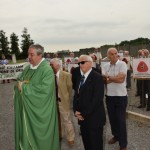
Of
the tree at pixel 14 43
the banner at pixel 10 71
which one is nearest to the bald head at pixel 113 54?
the banner at pixel 10 71

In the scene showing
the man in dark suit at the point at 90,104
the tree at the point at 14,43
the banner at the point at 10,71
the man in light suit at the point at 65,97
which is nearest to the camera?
the man in dark suit at the point at 90,104

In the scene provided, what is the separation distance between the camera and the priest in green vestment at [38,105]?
525cm

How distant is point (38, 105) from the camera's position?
5297mm

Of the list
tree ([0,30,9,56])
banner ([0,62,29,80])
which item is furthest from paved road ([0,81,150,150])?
tree ([0,30,9,56])

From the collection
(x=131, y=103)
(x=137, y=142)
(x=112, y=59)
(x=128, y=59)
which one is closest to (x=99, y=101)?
(x=112, y=59)

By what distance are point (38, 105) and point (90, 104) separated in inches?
34.3

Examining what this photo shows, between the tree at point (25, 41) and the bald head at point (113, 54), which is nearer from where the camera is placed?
the bald head at point (113, 54)

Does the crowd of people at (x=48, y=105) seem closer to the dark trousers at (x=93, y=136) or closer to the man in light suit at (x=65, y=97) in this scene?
the dark trousers at (x=93, y=136)

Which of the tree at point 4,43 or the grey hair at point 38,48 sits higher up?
the tree at point 4,43

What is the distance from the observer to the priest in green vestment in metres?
5.25

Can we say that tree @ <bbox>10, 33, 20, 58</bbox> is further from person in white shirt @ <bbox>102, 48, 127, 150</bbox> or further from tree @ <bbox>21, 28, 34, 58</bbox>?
person in white shirt @ <bbox>102, 48, 127, 150</bbox>

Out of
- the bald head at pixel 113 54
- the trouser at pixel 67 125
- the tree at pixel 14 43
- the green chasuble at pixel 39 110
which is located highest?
the tree at pixel 14 43

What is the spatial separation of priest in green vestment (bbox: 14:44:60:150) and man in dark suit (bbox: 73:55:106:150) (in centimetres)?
46

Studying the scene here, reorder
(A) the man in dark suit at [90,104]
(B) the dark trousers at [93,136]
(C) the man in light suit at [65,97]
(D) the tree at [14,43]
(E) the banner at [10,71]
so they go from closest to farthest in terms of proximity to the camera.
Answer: (A) the man in dark suit at [90,104] → (B) the dark trousers at [93,136] → (C) the man in light suit at [65,97] → (E) the banner at [10,71] → (D) the tree at [14,43]
